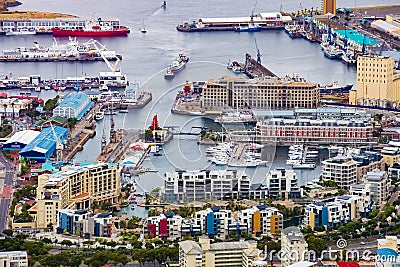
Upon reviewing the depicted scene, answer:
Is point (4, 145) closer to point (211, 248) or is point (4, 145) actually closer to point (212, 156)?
point (212, 156)

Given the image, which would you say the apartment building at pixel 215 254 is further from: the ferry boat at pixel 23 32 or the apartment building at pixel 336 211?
the ferry boat at pixel 23 32

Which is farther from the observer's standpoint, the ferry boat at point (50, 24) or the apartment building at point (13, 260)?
the ferry boat at point (50, 24)

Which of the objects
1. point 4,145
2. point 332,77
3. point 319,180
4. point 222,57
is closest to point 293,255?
point 319,180

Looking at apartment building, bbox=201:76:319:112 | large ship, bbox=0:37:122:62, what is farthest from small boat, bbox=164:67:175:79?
apartment building, bbox=201:76:319:112

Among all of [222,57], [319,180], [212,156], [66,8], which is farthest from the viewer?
[66,8]

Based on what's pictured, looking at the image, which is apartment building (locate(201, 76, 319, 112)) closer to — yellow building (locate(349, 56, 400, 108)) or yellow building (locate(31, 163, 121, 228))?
yellow building (locate(349, 56, 400, 108))

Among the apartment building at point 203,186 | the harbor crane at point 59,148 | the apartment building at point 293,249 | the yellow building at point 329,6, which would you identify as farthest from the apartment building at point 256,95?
the apartment building at point 293,249
